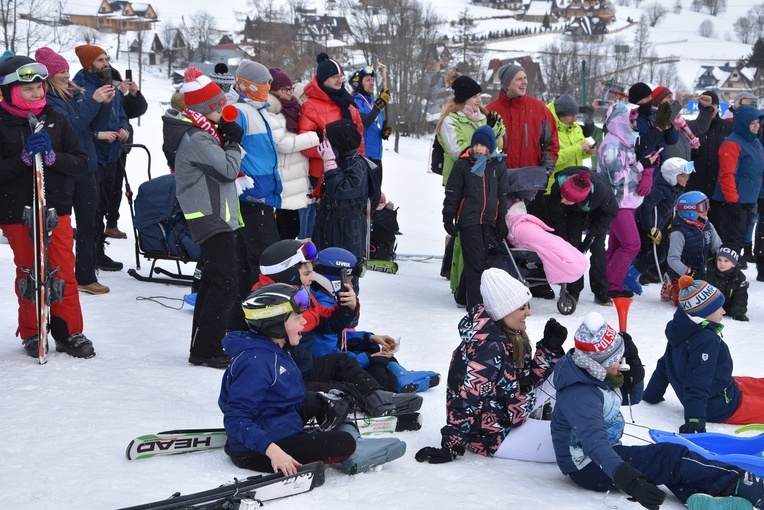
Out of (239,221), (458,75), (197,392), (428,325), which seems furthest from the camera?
(458,75)

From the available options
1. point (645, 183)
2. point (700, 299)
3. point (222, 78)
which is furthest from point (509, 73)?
point (700, 299)

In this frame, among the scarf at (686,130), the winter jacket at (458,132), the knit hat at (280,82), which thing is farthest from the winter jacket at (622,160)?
the knit hat at (280,82)

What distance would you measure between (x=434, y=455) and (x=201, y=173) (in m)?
2.39

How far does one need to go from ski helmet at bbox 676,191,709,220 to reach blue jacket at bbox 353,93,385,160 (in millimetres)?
3337

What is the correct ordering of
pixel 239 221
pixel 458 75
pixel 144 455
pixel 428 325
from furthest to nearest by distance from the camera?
pixel 458 75
pixel 428 325
pixel 239 221
pixel 144 455

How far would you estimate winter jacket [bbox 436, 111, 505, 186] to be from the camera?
8.19m

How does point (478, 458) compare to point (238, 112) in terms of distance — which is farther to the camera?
point (238, 112)

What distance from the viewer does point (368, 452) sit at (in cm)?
418

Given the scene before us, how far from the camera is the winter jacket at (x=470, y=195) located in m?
7.64

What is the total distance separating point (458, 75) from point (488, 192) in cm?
166

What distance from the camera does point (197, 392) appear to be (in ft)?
17.3

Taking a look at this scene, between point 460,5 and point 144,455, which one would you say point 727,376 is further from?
point 460,5

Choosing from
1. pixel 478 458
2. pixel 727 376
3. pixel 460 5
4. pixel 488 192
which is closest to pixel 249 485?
pixel 478 458

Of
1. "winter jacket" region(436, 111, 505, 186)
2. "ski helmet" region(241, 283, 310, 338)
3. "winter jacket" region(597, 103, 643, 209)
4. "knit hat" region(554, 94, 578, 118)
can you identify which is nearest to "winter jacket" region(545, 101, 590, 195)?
"knit hat" region(554, 94, 578, 118)
